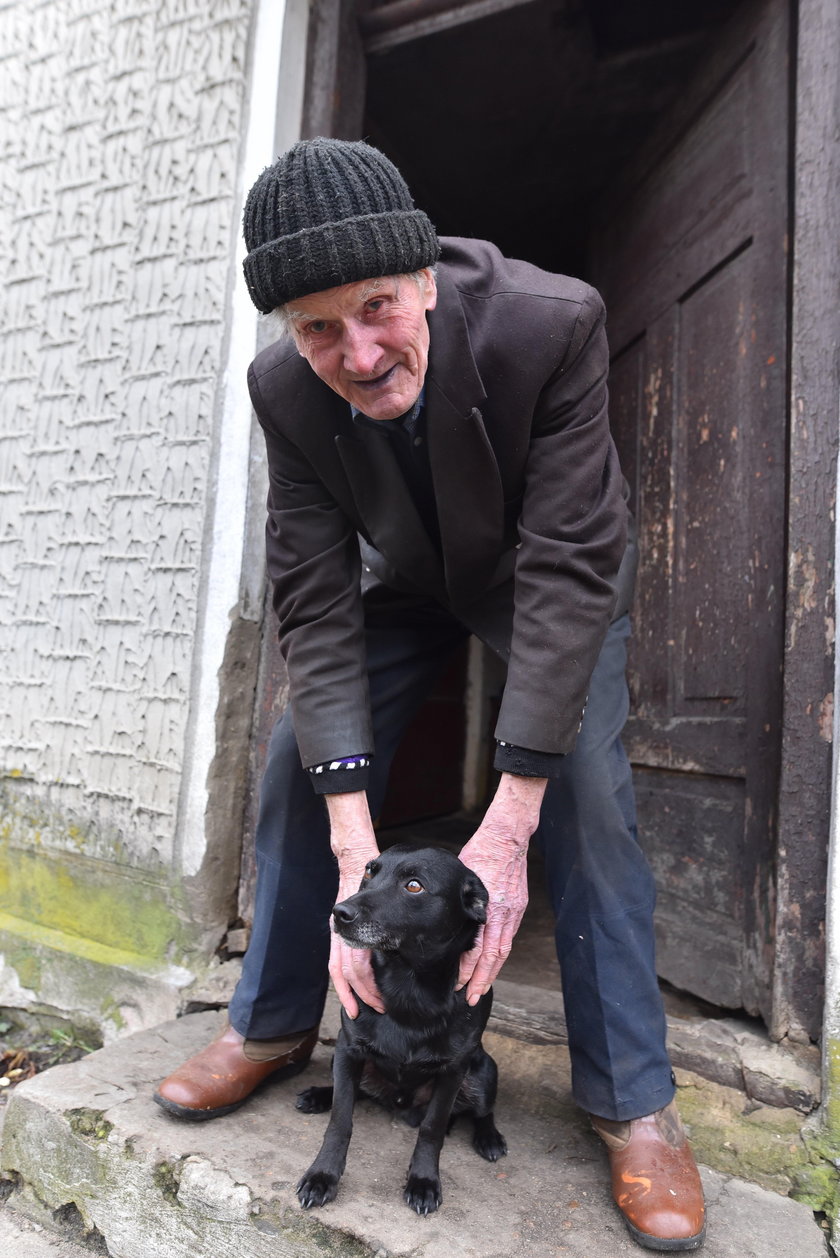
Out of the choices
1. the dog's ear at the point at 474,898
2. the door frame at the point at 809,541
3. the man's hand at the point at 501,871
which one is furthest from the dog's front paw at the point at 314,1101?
the door frame at the point at 809,541

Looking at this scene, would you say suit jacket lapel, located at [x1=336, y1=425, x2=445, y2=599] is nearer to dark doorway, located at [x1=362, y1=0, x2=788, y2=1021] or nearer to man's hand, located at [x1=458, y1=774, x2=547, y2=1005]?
man's hand, located at [x1=458, y1=774, x2=547, y2=1005]

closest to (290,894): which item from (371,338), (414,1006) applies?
(414,1006)

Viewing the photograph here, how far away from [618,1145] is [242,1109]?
760mm

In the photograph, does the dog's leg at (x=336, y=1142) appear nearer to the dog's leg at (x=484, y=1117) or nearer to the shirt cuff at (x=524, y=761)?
the dog's leg at (x=484, y=1117)

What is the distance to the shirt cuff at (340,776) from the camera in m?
1.64

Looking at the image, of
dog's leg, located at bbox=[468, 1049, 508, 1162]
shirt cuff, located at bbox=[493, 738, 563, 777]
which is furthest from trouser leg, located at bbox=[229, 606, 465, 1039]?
shirt cuff, located at bbox=[493, 738, 563, 777]

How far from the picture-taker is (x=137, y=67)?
279cm

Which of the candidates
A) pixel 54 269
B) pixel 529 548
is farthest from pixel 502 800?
pixel 54 269

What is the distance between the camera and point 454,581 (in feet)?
5.65

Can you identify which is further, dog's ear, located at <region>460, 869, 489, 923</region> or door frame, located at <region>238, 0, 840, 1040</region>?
door frame, located at <region>238, 0, 840, 1040</region>

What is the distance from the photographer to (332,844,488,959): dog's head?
144cm

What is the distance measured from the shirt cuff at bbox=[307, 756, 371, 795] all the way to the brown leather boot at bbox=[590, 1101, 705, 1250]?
0.76 meters

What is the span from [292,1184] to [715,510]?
76.8 inches

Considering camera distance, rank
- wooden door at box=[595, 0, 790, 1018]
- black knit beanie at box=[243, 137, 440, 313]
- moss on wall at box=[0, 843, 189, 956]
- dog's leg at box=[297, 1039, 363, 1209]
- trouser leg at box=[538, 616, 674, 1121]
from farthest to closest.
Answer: moss on wall at box=[0, 843, 189, 956] < wooden door at box=[595, 0, 790, 1018] < trouser leg at box=[538, 616, 674, 1121] < dog's leg at box=[297, 1039, 363, 1209] < black knit beanie at box=[243, 137, 440, 313]
